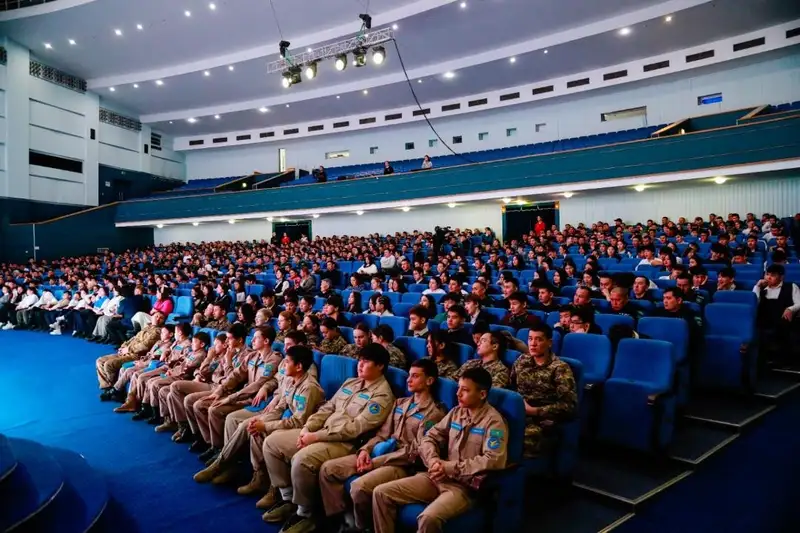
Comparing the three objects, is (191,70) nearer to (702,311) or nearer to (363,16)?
(363,16)

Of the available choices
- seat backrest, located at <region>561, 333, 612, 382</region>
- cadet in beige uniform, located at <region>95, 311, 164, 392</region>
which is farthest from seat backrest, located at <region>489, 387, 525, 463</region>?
cadet in beige uniform, located at <region>95, 311, 164, 392</region>

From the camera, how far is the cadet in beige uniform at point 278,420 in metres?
2.80

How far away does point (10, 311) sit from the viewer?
9750 millimetres

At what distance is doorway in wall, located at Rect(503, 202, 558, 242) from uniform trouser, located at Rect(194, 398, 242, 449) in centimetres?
1058

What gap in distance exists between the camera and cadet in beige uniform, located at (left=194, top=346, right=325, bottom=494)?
110 inches

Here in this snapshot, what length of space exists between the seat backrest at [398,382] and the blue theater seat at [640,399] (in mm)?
1198

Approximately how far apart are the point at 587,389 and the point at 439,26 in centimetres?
1123

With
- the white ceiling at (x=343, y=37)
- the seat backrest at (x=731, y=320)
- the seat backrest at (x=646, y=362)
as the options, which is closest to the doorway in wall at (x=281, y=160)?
the white ceiling at (x=343, y=37)

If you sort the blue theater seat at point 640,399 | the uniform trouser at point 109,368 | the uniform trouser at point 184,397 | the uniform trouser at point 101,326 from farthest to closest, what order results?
the uniform trouser at point 101,326, the uniform trouser at point 109,368, the uniform trouser at point 184,397, the blue theater seat at point 640,399

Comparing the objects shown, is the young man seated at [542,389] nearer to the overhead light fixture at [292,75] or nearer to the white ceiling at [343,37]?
the white ceiling at [343,37]

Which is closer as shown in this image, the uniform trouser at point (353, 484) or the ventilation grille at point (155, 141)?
the uniform trouser at point (353, 484)

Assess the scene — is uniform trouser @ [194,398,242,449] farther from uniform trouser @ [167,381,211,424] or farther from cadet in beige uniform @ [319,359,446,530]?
cadet in beige uniform @ [319,359,446,530]

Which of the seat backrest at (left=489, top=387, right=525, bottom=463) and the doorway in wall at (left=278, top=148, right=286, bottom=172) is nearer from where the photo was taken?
the seat backrest at (left=489, top=387, right=525, bottom=463)

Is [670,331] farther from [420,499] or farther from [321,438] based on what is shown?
[321,438]
